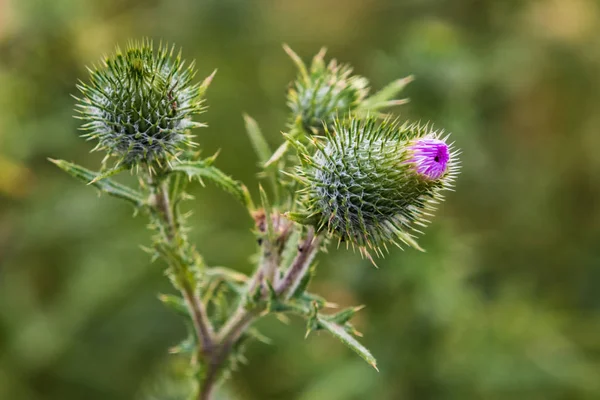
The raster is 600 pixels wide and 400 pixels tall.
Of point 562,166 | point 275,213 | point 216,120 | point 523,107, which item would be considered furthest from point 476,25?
point 275,213

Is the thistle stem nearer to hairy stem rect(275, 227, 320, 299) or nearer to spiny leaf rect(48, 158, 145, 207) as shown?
hairy stem rect(275, 227, 320, 299)

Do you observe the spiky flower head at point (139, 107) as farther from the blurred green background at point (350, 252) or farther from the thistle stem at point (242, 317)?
the blurred green background at point (350, 252)

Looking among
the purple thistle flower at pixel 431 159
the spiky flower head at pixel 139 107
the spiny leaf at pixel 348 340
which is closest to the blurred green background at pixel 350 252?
the spiny leaf at pixel 348 340

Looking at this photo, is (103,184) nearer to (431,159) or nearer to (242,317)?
(242,317)

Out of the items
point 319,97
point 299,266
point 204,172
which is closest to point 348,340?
point 299,266

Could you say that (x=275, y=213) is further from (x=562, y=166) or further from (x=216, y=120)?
(x=562, y=166)

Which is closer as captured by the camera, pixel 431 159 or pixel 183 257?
pixel 431 159
